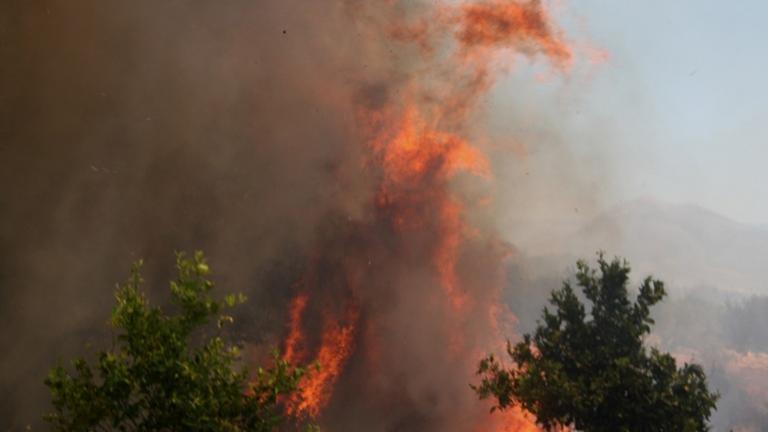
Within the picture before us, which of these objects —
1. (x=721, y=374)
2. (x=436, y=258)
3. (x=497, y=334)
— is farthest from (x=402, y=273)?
(x=721, y=374)

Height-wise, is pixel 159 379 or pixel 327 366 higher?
pixel 327 366

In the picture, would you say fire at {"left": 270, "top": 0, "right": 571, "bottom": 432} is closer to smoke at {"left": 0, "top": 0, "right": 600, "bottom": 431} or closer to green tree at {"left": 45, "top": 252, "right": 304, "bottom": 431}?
smoke at {"left": 0, "top": 0, "right": 600, "bottom": 431}

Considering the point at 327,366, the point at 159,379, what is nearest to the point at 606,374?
the point at 159,379

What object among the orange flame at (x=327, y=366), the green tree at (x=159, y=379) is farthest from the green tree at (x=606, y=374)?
the orange flame at (x=327, y=366)

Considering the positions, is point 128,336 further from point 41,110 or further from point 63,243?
point 41,110

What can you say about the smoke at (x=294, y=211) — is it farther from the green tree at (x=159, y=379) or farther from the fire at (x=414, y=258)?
the green tree at (x=159, y=379)

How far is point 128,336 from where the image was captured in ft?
38.1

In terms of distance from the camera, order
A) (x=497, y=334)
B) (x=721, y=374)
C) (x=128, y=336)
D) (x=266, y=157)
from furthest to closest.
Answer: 1. (x=721, y=374)
2. (x=497, y=334)
3. (x=266, y=157)
4. (x=128, y=336)

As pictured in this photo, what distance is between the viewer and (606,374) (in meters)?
18.4

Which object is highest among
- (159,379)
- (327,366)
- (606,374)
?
(327,366)

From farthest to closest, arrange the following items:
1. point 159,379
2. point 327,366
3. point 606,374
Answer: point 327,366, point 606,374, point 159,379

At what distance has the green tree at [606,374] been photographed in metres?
17.8

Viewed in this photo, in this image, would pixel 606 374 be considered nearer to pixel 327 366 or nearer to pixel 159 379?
pixel 159 379

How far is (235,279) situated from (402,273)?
12.9m
